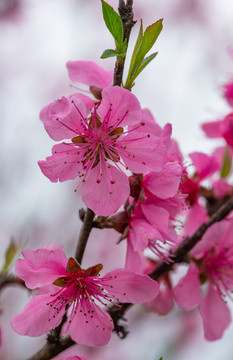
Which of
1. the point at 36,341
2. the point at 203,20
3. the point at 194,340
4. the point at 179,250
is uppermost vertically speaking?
the point at 203,20

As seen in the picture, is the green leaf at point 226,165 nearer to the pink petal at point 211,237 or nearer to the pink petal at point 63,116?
the pink petal at point 211,237

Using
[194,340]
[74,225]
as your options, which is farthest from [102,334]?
[194,340]

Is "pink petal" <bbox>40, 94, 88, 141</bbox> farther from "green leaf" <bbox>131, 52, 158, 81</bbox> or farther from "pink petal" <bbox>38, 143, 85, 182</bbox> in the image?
"green leaf" <bbox>131, 52, 158, 81</bbox>

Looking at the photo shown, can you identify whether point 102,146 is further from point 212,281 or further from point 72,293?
point 212,281

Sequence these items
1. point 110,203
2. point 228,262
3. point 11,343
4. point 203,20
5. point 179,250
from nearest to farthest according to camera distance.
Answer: point 110,203
point 179,250
point 228,262
point 11,343
point 203,20

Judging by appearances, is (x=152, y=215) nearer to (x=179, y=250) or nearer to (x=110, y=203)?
(x=110, y=203)

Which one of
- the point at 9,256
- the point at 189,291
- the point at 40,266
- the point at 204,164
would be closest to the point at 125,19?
the point at 40,266

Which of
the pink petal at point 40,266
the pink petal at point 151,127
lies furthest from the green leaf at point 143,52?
the pink petal at point 40,266
